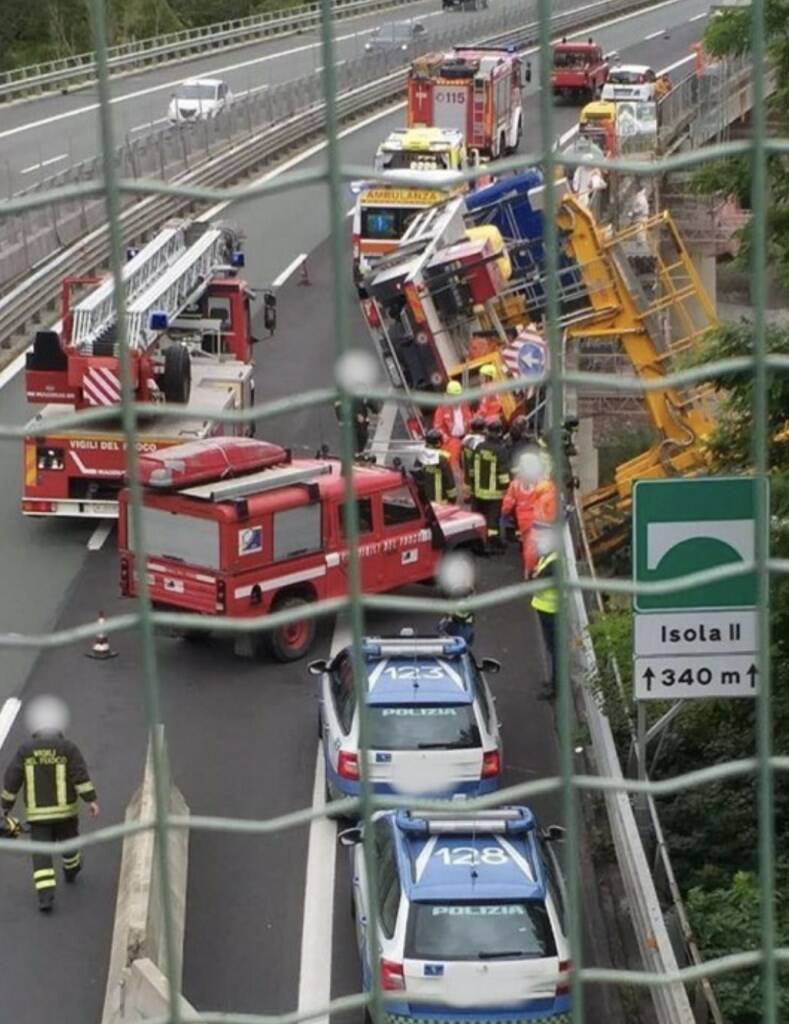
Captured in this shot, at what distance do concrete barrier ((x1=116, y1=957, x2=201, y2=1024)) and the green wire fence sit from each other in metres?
4.59

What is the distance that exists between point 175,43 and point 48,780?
3.96 meters

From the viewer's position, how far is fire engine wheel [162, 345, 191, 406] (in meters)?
14.3

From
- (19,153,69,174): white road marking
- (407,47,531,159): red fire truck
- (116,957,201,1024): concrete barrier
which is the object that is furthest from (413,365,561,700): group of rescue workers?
(407,47,531,159): red fire truck

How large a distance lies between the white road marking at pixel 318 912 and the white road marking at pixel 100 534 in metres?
4.12

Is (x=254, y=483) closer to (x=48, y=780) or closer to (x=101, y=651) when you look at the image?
(x=101, y=651)

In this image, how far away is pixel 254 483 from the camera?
12852 mm

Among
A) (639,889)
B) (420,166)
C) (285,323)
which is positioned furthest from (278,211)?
(639,889)

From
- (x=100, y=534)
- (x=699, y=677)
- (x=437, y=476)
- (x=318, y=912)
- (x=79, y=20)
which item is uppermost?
(x=79, y=20)

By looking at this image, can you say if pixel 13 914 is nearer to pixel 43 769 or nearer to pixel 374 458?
pixel 43 769

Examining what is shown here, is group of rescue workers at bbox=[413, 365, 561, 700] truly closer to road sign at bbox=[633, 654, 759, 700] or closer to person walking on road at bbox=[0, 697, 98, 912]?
person walking on road at bbox=[0, 697, 98, 912]

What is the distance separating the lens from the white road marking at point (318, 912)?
30.6 ft

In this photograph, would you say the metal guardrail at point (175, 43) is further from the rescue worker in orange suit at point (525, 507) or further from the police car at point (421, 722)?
the police car at point (421, 722)

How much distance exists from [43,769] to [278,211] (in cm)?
1303

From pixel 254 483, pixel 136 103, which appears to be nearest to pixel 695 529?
pixel 254 483
